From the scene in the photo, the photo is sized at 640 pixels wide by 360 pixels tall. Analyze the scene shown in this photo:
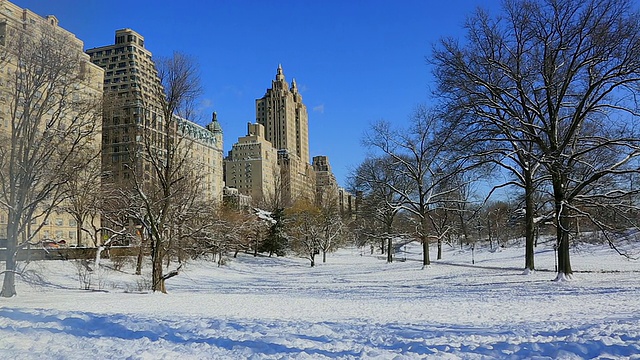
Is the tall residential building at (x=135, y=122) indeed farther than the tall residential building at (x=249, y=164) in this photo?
No

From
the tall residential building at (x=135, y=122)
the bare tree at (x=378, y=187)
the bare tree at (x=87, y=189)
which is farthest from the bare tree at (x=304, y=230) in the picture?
the tall residential building at (x=135, y=122)

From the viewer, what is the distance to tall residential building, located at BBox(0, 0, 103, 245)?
16141mm

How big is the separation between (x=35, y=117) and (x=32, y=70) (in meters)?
1.61

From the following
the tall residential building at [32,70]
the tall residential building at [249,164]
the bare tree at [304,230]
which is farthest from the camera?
the tall residential building at [249,164]

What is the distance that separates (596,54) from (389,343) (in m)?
13.6

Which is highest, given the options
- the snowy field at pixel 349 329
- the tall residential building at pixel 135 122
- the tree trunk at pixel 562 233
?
the tall residential building at pixel 135 122

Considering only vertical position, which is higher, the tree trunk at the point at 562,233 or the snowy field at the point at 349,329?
the tree trunk at the point at 562,233

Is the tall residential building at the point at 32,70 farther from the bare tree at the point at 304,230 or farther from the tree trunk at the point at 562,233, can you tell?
the bare tree at the point at 304,230

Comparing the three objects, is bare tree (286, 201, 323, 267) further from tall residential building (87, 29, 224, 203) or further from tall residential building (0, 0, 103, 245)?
tall residential building (0, 0, 103, 245)

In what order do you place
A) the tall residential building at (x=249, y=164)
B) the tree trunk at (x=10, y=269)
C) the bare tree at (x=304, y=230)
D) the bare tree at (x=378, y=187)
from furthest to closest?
the tall residential building at (x=249, y=164) < the bare tree at (x=304, y=230) < the bare tree at (x=378, y=187) < the tree trunk at (x=10, y=269)

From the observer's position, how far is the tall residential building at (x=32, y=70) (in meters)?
16.1

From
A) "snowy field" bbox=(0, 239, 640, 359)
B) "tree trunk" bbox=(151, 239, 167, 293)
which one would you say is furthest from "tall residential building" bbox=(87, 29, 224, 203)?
"snowy field" bbox=(0, 239, 640, 359)

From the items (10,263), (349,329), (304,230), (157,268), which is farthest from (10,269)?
(304,230)

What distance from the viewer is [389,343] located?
7.54 m
